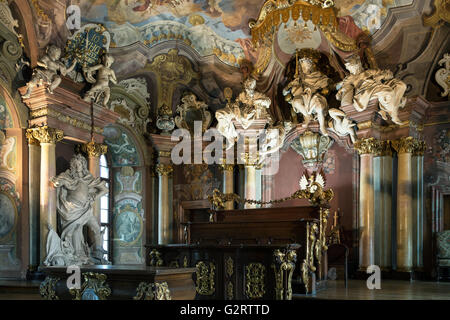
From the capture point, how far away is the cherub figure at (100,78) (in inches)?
442

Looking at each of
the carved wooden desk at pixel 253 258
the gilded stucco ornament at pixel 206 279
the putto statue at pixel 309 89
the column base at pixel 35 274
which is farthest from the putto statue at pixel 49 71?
the putto statue at pixel 309 89

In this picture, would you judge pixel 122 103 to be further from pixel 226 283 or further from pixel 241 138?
pixel 226 283

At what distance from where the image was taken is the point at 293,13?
10.5 m

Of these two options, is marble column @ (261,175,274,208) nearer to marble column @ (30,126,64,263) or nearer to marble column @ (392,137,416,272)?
marble column @ (392,137,416,272)

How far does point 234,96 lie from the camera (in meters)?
14.2

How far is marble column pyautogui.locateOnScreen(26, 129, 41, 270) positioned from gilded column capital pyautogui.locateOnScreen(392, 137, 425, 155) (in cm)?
761

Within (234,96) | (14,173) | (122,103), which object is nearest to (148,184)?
(122,103)

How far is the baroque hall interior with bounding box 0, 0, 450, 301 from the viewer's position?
9781 mm

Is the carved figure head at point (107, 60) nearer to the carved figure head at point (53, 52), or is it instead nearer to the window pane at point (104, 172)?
the carved figure head at point (53, 52)

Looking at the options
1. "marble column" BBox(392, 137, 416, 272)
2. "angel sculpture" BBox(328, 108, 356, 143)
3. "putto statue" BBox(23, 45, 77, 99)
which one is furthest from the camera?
"angel sculpture" BBox(328, 108, 356, 143)

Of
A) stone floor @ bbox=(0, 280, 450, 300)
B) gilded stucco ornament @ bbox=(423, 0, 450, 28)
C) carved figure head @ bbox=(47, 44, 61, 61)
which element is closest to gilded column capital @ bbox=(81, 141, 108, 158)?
carved figure head @ bbox=(47, 44, 61, 61)

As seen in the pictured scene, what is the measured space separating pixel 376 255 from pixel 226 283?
16.8ft

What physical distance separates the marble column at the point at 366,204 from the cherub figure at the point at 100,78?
576 centimetres

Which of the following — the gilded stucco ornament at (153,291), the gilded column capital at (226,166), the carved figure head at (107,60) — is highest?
the carved figure head at (107,60)
